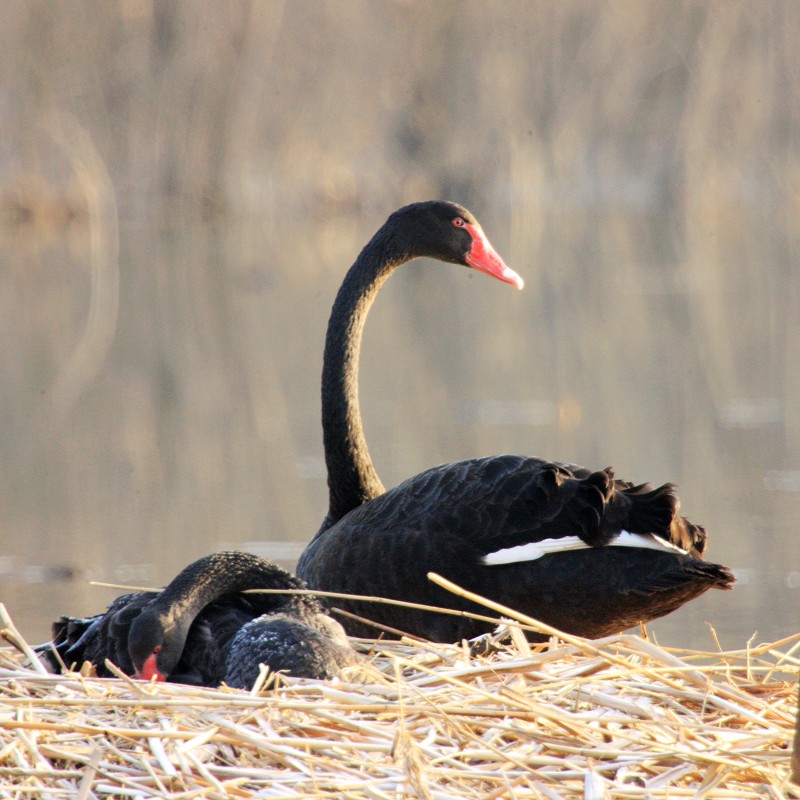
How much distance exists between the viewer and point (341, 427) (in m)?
4.32

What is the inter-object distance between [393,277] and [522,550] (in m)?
11.1

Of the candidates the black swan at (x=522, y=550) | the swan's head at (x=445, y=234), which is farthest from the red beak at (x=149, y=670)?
the swan's head at (x=445, y=234)

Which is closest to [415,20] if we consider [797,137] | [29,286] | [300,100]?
[300,100]

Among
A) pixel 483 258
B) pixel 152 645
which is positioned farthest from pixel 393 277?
pixel 152 645

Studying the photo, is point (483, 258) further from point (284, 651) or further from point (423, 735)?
point (423, 735)

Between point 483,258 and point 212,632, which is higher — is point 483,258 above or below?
above

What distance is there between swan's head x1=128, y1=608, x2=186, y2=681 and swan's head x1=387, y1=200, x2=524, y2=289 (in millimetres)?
2100

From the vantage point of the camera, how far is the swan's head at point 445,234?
450 centimetres

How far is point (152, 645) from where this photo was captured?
259 centimetres

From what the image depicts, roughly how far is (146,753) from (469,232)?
280 centimetres

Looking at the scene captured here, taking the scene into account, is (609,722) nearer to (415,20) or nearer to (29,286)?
(29,286)

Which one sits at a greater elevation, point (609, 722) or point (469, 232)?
point (469, 232)

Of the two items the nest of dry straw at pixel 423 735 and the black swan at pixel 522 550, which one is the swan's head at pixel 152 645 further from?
the black swan at pixel 522 550

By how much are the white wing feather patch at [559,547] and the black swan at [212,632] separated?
0.55 meters
